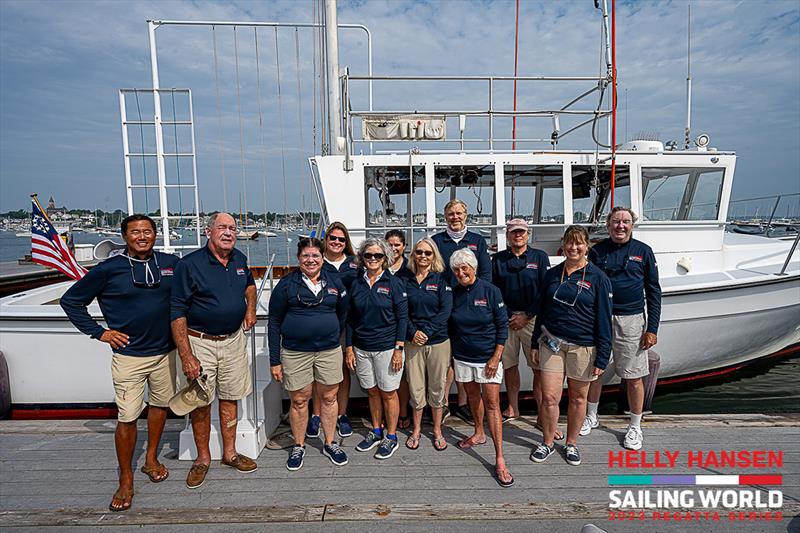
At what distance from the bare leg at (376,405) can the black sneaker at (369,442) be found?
6cm

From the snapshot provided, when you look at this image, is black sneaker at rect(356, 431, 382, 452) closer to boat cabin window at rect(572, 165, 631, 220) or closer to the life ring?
boat cabin window at rect(572, 165, 631, 220)

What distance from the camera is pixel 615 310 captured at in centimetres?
321

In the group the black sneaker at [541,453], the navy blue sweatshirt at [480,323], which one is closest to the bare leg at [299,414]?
the navy blue sweatshirt at [480,323]

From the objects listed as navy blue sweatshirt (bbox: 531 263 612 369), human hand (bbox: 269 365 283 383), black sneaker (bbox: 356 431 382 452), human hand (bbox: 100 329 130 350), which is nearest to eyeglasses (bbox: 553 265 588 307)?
navy blue sweatshirt (bbox: 531 263 612 369)

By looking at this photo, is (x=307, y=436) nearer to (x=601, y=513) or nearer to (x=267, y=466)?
(x=267, y=466)

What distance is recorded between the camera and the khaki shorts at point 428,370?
3.07 m

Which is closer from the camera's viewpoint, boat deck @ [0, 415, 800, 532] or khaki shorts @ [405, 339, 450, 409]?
boat deck @ [0, 415, 800, 532]

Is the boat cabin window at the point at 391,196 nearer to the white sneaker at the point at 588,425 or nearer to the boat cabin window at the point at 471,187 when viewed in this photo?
the boat cabin window at the point at 471,187

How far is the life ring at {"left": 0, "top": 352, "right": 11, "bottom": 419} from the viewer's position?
4.41 meters

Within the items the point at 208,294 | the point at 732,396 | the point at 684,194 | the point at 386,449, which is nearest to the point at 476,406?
the point at 386,449

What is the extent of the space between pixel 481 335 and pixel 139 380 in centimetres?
205

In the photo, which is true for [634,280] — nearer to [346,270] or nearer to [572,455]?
[572,455]

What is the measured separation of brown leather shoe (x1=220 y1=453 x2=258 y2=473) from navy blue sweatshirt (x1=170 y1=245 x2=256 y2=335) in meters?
0.86

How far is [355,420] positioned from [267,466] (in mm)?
972
